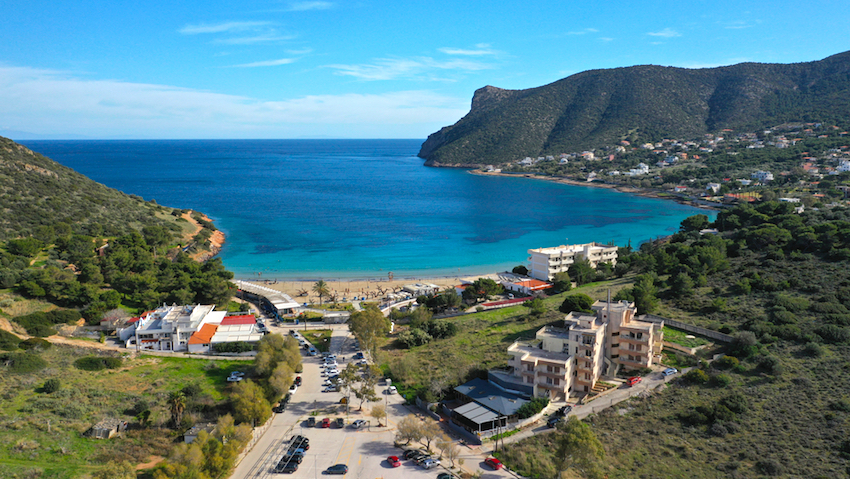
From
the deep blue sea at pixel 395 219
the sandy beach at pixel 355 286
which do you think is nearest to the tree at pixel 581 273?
the sandy beach at pixel 355 286

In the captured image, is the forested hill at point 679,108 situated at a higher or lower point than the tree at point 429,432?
higher

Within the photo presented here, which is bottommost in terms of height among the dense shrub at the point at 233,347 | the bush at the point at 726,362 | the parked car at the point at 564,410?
the dense shrub at the point at 233,347

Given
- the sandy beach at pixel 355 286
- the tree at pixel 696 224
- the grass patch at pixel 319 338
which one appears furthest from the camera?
the tree at pixel 696 224

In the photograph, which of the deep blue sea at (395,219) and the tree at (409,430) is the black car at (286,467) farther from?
the deep blue sea at (395,219)

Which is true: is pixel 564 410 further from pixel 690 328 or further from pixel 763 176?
pixel 763 176

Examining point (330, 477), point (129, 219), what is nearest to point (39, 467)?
point (330, 477)

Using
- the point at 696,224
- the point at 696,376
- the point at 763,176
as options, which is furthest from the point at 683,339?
the point at 763,176

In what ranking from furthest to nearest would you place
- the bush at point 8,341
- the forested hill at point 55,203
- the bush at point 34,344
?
the forested hill at point 55,203
the bush at point 34,344
the bush at point 8,341
